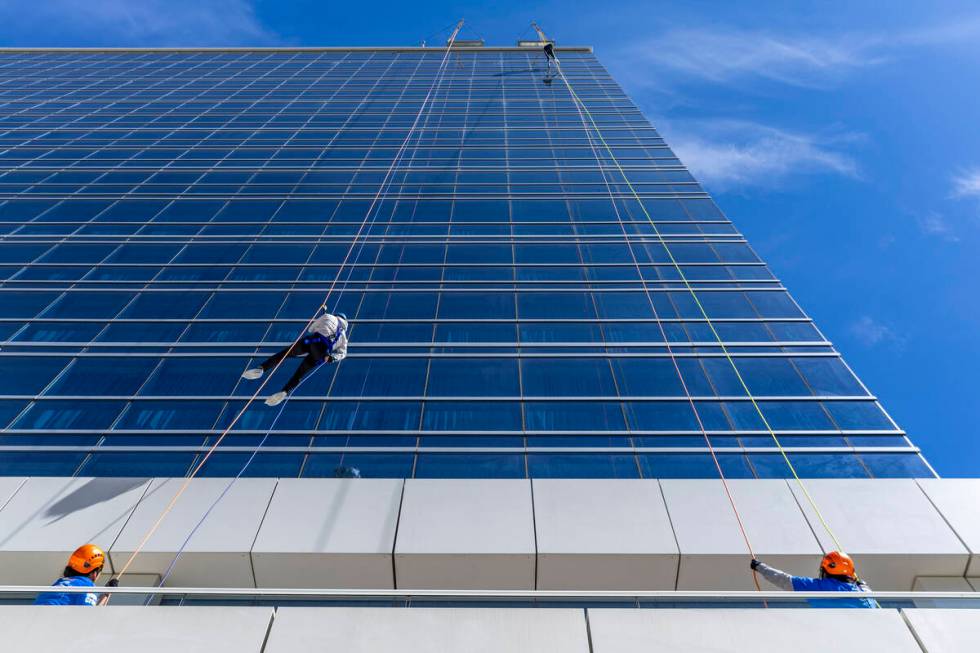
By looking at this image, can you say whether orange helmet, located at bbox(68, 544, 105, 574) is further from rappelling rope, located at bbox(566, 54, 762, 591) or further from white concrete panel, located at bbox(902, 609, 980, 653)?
white concrete panel, located at bbox(902, 609, 980, 653)

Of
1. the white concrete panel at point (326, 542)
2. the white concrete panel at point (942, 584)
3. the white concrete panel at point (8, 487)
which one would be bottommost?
the white concrete panel at point (942, 584)

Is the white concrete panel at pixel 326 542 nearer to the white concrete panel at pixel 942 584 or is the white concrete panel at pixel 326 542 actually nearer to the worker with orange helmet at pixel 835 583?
the worker with orange helmet at pixel 835 583

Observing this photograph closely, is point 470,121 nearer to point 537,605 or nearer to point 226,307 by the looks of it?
point 226,307

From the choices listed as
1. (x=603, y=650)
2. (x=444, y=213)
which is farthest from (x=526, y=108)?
(x=603, y=650)

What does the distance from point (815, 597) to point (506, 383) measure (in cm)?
823

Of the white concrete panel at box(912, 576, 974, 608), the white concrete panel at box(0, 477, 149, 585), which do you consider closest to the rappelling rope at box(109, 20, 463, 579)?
the white concrete panel at box(0, 477, 149, 585)

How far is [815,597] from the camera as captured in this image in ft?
22.4

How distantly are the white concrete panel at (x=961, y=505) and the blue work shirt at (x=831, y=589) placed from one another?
318 cm

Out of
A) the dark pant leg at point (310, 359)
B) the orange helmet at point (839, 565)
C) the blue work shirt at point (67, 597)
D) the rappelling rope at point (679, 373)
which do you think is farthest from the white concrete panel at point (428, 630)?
the dark pant leg at point (310, 359)

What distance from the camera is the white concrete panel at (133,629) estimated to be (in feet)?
20.2

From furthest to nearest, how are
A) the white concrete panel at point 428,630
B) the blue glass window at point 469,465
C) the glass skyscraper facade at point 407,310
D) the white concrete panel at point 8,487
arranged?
the glass skyscraper facade at point 407,310, the blue glass window at point 469,465, the white concrete panel at point 8,487, the white concrete panel at point 428,630

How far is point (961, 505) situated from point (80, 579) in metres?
12.7

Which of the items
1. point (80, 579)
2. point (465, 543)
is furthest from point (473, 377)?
point (80, 579)

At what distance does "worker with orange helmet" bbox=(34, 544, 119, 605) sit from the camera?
680 centimetres
